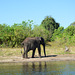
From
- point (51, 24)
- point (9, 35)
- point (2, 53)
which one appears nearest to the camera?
point (2, 53)

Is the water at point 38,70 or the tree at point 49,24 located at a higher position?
the tree at point 49,24

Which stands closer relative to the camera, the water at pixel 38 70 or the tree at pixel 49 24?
the water at pixel 38 70

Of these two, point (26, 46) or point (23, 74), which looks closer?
point (23, 74)

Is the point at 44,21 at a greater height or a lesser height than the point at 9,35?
greater

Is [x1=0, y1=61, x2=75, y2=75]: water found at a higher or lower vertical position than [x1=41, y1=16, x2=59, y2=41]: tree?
lower

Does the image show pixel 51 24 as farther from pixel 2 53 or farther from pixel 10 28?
pixel 2 53

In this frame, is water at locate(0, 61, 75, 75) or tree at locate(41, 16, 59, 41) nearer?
water at locate(0, 61, 75, 75)

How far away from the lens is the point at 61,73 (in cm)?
1228

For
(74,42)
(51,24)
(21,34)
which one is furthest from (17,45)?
(51,24)

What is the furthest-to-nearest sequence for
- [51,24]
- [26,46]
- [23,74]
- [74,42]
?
[51,24] < [74,42] < [26,46] < [23,74]

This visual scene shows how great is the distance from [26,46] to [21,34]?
13033 mm

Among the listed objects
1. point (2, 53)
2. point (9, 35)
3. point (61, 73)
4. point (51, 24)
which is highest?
point (51, 24)

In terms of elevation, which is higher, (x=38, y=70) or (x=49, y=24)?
(x=49, y=24)

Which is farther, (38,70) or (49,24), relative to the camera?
(49,24)
